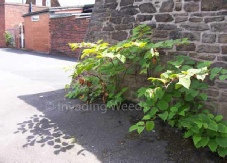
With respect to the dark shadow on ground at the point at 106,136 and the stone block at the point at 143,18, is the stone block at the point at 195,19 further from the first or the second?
the dark shadow on ground at the point at 106,136

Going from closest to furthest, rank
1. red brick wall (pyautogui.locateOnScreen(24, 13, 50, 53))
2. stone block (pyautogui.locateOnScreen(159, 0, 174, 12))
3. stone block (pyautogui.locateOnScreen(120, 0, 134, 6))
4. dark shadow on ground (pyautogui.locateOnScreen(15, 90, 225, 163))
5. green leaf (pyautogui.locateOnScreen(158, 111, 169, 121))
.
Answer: dark shadow on ground (pyautogui.locateOnScreen(15, 90, 225, 163)), green leaf (pyautogui.locateOnScreen(158, 111, 169, 121)), stone block (pyautogui.locateOnScreen(159, 0, 174, 12)), stone block (pyautogui.locateOnScreen(120, 0, 134, 6)), red brick wall (pyautogui.locateOnScreen(24, 13, 50, 53))

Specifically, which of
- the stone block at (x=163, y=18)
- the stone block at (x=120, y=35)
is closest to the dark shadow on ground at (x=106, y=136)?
the stone block at (x=120, y=35)

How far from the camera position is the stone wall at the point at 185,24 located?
3320mm

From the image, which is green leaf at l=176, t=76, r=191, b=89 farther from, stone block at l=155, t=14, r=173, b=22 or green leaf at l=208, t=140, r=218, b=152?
stone block at l=155, t=14, r=173, b=22

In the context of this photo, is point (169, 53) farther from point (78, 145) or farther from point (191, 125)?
point (78, 145)

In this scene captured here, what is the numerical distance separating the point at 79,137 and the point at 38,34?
14351 millimetres

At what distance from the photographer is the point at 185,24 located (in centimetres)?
366

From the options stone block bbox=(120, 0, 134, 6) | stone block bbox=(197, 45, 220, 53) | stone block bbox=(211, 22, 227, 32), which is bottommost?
stone block bbox=(197, 45, 220, 53)

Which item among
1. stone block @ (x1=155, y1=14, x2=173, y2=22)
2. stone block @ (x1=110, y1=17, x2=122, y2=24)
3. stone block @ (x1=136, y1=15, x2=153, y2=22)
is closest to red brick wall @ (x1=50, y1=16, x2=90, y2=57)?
stone block @ (x1=110, y1=17, x2=122, y2=24)

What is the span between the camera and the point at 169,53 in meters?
3.92

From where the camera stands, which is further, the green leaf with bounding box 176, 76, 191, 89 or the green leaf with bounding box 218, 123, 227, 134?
the green leaf with bounding box 218, 123, 227, 134

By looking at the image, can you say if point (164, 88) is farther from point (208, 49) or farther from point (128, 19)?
point (128, 19)

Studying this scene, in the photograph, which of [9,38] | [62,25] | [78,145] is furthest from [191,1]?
[9,38]

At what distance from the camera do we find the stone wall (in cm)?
332
